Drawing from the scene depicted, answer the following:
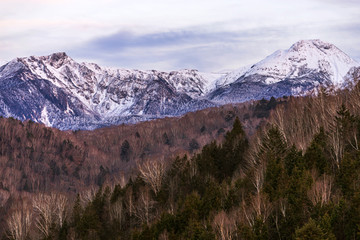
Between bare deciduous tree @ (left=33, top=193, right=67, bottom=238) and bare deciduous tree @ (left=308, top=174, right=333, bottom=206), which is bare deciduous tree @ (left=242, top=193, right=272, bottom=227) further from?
bare deciduous tree @ (left=33, top=193, right=67, bottom=238)

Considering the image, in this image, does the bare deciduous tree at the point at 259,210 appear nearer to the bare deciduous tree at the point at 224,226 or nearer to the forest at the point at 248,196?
the forest at the point at 248,196

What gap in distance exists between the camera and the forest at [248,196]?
4359 centimetres

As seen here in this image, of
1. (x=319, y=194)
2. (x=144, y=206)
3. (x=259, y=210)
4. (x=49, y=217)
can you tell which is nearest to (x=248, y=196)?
(x=259, y=210)

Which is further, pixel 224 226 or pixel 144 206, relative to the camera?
pixel 144 206

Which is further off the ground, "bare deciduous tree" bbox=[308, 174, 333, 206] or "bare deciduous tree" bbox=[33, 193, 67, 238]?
"bare deciduous tree" bbox=[308, 174, 333, 206]

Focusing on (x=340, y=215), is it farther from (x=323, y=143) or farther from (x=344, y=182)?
(x=323, y=143)

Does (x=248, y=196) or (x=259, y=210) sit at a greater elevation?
(x=259, y=210)

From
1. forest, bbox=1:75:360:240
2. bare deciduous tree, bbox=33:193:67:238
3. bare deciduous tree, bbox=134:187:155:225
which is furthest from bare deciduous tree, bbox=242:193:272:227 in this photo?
bare deciduous tree, bbox=33:193:67:238

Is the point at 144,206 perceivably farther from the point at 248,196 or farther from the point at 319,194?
the point at 319,194

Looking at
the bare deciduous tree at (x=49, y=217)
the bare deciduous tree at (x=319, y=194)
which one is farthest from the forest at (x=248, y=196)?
the bare deciduous tree at (x=49, y=217)

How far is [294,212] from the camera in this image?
44.8m

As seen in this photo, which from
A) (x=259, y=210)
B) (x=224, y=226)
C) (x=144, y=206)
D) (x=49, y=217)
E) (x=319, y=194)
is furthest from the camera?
(x=49, y=217)

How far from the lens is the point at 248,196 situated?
5553 centimetres

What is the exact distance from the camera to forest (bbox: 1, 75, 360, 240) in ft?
143
